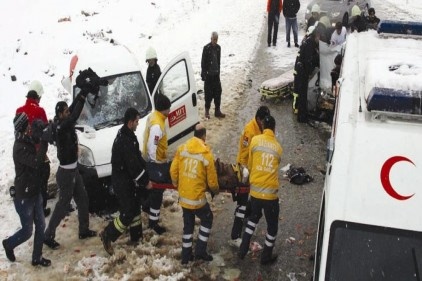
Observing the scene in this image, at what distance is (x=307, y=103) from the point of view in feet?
34.7

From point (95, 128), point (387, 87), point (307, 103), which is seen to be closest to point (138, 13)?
point (307, 103)

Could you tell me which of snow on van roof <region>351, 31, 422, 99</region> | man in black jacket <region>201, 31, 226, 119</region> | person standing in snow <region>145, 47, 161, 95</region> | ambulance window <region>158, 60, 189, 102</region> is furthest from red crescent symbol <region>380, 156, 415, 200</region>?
man in black jacket <region>201, 31, 226, 119</region>

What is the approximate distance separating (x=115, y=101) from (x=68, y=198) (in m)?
2.19

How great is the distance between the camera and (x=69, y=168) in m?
6.54

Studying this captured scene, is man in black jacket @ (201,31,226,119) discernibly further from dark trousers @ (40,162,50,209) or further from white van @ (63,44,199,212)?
dark trousers @ (40,162,50,209)

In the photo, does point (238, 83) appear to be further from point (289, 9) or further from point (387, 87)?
point (387, 87)

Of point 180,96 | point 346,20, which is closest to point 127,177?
point 180,96

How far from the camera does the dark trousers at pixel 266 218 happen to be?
19.8ft

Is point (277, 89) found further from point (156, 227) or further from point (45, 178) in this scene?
point (45, 178)

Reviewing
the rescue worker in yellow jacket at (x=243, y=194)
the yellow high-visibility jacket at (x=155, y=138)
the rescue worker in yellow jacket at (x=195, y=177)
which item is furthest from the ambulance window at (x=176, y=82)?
the rescue worker in yellow jacket at (x=195, y=177)

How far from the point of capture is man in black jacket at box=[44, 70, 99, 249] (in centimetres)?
634

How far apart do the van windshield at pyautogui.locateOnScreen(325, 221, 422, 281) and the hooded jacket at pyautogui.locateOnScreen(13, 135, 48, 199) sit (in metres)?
3.95

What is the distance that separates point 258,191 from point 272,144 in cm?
62

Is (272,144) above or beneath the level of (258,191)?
above
